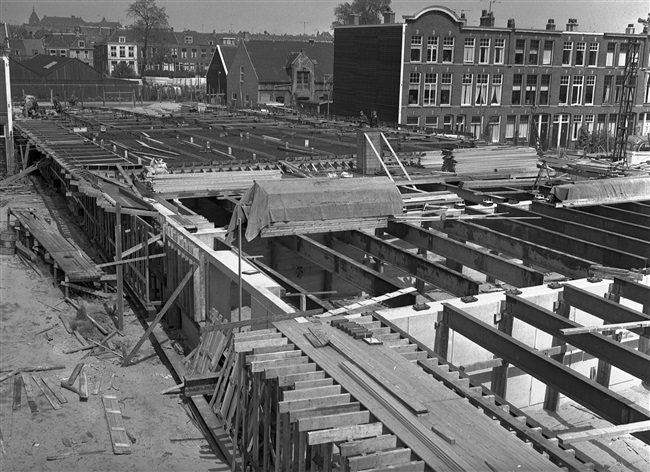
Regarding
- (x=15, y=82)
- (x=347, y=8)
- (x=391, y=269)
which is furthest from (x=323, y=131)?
(x=347, y=8)

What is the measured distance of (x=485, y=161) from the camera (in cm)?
2761

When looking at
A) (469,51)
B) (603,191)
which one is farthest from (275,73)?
(603,191)

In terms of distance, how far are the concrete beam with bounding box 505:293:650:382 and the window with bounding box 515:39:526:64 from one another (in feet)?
147

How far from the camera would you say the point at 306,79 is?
76.3m

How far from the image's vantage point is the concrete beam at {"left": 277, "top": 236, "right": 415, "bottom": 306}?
13.9m

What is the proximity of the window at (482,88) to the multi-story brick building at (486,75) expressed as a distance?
76 mm

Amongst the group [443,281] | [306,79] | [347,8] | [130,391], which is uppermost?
[347,8]

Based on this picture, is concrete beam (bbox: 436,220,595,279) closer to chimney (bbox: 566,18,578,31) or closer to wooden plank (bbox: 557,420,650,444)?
wooden plank (bbox: 557,420,650,444)

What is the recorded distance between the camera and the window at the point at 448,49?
51969mm

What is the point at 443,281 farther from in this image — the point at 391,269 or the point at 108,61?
the point at 108,61

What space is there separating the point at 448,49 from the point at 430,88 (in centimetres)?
304

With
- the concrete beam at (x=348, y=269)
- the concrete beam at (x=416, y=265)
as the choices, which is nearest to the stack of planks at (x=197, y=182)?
the concrete beam at (x=348, y=269)

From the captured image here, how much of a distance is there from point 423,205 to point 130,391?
32.3ft

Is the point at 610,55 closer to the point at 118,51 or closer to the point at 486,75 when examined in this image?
the point at 486,75
